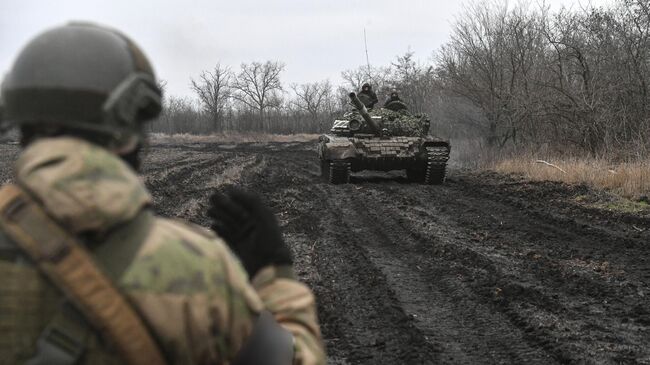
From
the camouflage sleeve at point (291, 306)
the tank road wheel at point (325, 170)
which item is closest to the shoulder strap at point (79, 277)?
the camouflage sleeve at point (291, 306)

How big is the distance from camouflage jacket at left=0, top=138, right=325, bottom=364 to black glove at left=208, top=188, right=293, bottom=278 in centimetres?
21

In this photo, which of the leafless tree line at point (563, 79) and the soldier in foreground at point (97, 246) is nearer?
the soldier in foreground at point (97, 246)

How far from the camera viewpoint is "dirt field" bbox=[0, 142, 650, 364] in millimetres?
4383

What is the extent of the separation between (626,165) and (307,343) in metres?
12.2

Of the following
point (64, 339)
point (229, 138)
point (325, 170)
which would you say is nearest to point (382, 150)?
point (325, 170)

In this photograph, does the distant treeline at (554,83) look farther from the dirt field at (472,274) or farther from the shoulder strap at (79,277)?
the shoulder strap at (79,277)

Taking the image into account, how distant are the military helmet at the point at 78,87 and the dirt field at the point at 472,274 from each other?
10.8 feet

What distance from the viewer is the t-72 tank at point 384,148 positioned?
13969 millimetres

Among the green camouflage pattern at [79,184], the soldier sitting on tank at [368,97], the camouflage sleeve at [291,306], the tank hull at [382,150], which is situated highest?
the soldier sitting on tank at [368,97]

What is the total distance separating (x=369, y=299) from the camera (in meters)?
5.51

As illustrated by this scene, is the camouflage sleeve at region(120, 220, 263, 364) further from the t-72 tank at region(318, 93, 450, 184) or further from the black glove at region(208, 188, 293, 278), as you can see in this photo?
the t-72 tank at region(318, 93, 450, 184)

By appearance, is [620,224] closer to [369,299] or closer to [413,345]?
[369,299]

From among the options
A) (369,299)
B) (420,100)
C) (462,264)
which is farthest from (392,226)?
(420,100)

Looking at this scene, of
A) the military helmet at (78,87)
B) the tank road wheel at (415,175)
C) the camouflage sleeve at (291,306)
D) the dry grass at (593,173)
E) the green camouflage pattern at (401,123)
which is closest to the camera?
the military helmet at (78,87)
